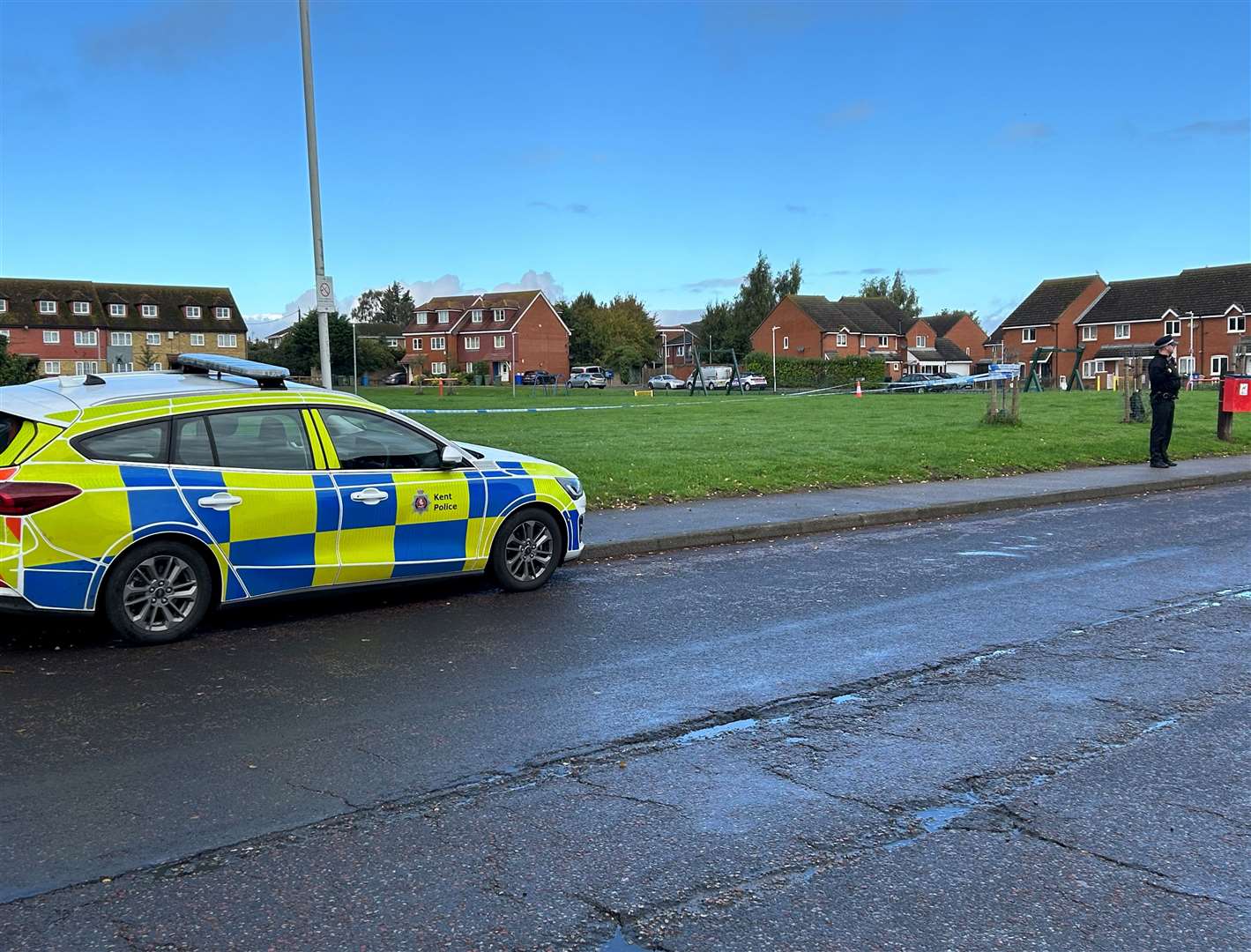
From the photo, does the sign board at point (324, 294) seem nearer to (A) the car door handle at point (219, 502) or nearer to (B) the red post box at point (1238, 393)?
(A) the car door handle at point (219, 502)

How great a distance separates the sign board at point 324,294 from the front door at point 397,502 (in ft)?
16.8

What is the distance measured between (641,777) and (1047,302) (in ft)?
316

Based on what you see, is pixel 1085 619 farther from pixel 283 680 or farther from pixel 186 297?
pixel 186 297

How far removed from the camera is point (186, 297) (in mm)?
96500

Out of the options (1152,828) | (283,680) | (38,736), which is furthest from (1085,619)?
(38,736)

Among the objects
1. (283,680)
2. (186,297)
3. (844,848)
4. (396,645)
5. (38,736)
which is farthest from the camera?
(186,297)

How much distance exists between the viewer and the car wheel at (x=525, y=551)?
8297 millimetres

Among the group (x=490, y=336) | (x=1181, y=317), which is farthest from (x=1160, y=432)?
(x=490, y=336)

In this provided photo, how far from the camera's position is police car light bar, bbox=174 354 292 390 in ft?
25.6

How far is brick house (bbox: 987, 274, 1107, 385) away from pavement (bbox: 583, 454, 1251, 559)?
248ft

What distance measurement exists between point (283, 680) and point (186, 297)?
3890 inches

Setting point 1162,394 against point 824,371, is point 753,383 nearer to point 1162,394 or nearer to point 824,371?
point 824,371

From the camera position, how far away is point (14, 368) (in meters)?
22.4

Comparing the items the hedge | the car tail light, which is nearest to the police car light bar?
the car tail light
